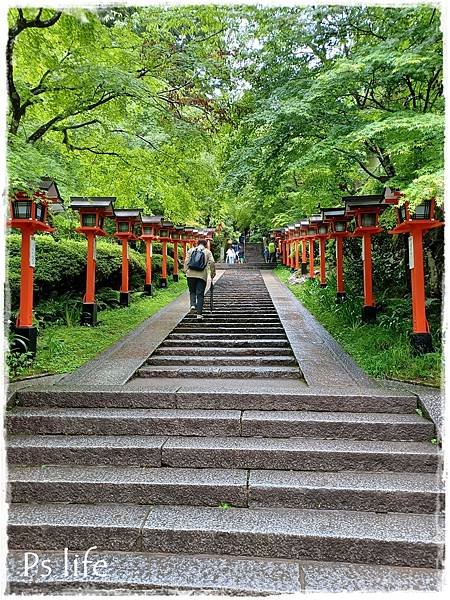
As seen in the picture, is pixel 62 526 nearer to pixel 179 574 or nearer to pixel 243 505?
pixel 179 574

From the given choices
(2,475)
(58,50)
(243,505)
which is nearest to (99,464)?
(2,475)

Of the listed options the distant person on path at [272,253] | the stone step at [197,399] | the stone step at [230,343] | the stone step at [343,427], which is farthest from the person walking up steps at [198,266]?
the distant person on path at [272,253]

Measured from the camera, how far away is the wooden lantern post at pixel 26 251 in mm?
6293

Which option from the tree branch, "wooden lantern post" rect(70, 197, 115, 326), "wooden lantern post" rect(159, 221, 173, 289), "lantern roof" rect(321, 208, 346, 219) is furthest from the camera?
"wooden lantern post" rect(159, 221, 173, 289)

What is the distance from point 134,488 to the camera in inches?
147

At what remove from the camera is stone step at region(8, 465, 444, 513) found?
11.8ft

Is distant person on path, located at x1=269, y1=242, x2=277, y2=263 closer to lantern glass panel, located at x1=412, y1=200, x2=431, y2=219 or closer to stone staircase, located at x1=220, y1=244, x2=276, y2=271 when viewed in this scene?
stone staircase, located at x1=220, y1=244, x2=276, y2=271

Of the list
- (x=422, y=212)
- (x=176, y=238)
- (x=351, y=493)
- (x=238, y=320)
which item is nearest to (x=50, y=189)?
(x=238, y=320)

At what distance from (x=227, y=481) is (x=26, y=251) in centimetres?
445

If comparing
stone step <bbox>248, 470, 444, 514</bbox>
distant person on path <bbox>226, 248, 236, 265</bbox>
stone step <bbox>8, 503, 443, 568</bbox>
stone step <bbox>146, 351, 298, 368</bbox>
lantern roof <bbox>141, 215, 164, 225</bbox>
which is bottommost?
stone step <bbox>8, 503, 443, 568</bbox>

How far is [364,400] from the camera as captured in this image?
15.4ft

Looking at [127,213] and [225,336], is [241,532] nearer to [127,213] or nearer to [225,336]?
[225,336]

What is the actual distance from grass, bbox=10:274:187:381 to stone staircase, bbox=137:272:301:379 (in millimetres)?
1038

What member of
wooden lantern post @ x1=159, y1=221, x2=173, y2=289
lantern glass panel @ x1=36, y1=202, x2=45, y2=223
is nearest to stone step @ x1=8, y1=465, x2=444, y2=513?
lantern glass panel @ x1=36, y1=202, x2=45, y2=223
